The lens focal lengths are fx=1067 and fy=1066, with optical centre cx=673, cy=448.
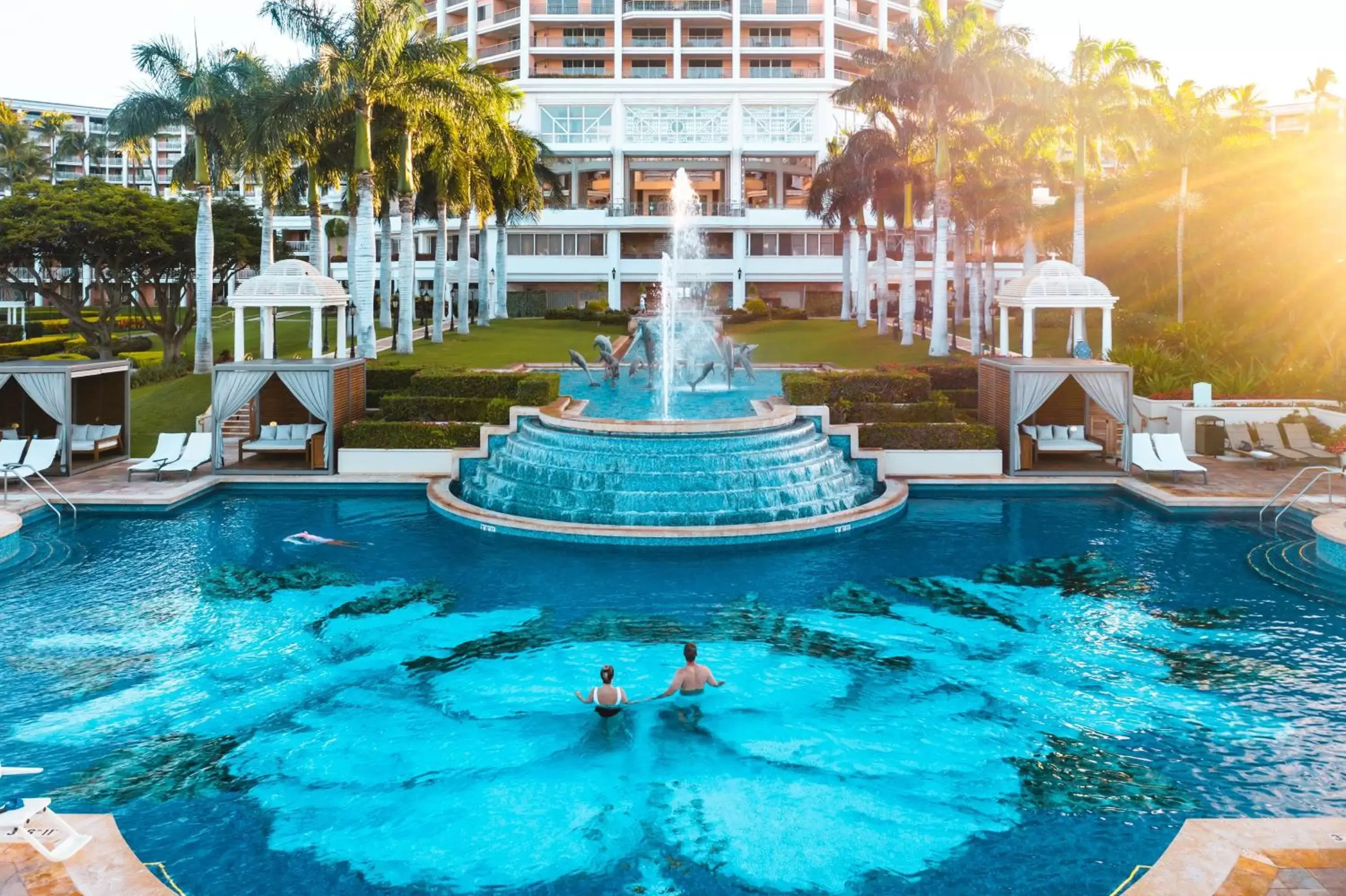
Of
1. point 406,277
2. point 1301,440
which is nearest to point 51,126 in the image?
point 406,277

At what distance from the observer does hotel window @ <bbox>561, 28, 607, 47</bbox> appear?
80812 mm

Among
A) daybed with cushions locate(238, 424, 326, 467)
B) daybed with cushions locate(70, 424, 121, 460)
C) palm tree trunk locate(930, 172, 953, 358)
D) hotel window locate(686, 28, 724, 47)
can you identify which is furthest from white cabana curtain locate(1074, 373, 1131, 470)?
hotel window locate(686, 28, 724, 47)

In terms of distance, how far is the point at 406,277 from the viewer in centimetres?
3616

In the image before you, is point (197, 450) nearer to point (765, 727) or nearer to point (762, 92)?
point (765, 727)

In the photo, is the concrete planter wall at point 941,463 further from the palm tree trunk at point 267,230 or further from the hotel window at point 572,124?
the hotel window at point 572,124

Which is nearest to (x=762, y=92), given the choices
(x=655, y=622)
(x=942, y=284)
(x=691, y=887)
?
(x=942, y=284)

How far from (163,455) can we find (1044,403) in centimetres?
2029

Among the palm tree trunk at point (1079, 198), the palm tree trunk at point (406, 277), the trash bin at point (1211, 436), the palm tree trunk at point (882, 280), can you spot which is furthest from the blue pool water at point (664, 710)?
the palm tree trunk at point (882, 280)

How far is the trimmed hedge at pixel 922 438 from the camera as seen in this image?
23.4 metres

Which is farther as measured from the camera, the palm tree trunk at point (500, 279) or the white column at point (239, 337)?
the palm tree trunk at point (500, 279)

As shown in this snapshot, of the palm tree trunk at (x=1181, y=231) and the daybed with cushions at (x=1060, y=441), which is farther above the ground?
the palm tree trunk at (x=1181, y=231)

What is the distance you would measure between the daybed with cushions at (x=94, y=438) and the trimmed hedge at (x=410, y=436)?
20.0 feet

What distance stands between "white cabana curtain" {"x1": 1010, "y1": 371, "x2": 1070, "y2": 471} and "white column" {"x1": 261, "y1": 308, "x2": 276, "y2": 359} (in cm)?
1766

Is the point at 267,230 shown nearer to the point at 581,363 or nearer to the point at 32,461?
the point at 581,363
